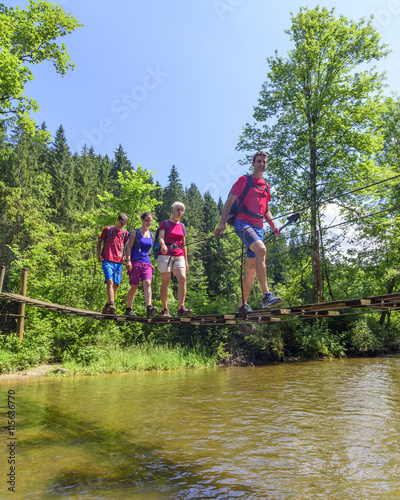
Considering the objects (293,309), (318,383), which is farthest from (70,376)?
(293,309)

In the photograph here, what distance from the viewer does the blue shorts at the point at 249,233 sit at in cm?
467

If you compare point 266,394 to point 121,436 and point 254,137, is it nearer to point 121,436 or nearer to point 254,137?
point 121,436

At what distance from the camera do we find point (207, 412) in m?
7.20

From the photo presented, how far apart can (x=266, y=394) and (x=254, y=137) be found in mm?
13062

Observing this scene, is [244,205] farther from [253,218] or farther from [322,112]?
[322,112]

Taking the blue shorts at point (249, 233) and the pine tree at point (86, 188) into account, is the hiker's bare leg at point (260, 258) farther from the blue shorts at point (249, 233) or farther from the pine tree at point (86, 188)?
the pine tree at point (86, 188)

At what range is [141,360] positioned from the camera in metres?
14.1

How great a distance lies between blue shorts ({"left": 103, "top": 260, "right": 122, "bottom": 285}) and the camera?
22.6 ft

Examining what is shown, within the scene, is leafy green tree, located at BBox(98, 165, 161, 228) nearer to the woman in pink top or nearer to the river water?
the river water

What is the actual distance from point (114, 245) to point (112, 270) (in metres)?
0.44

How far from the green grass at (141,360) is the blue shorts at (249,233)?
9736 mm

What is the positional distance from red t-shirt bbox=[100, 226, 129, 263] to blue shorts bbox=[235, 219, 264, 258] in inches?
114

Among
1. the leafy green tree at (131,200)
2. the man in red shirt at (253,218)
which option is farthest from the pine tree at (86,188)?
the man in red shirt at (253,218)

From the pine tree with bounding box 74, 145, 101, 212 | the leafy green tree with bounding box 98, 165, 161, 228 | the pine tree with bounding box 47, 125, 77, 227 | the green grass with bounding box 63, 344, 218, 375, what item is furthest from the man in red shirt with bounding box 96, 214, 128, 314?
the pine tree with bounding box 74, 145, 101, 212
